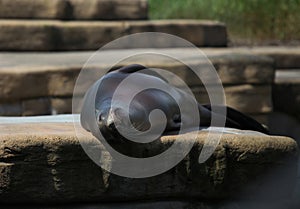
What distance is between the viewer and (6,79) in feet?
17.9

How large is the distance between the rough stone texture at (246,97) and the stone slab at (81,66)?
5 cm

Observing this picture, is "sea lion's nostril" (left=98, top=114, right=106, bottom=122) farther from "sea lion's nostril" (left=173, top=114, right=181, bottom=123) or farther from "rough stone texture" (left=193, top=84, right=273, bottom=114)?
"rough stone texture" (left=193, top=84, right=273, bottom=114)

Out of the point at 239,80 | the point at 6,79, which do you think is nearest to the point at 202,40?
the point at 239,80

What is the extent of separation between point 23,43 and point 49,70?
119 cm

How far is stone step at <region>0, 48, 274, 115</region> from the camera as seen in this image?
5543 mm

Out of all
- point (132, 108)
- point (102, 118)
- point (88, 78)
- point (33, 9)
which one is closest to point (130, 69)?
point (132, 108)

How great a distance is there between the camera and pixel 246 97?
6.15 m

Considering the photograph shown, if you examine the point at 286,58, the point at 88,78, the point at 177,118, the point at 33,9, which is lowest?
the point at 286,58

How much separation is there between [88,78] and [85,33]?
4.46ft

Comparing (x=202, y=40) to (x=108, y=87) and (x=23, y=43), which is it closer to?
(x=23, y=43)

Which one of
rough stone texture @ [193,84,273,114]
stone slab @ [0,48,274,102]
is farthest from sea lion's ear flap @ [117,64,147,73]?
rough stone texture @ [193,84,273,114]

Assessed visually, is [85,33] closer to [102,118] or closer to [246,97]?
[246,97]

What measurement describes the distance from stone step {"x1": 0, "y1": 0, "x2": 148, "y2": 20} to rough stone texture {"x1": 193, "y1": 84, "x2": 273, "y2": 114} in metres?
1.79

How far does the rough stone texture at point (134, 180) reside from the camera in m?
3.43
